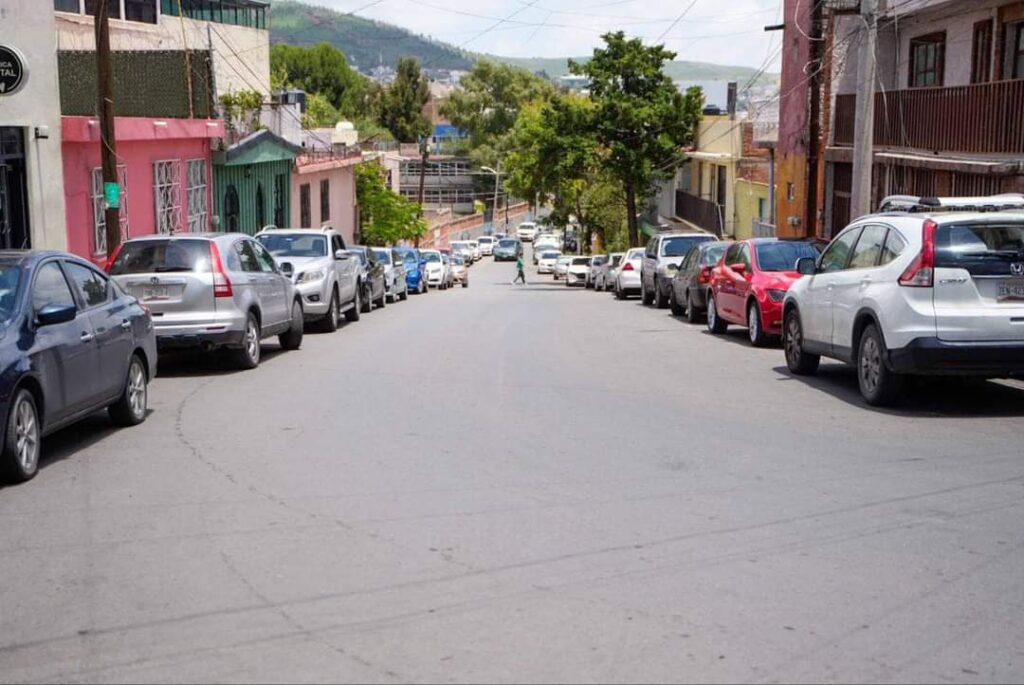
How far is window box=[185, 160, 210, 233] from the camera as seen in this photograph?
1218 inches

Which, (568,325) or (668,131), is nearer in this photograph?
(568,325)

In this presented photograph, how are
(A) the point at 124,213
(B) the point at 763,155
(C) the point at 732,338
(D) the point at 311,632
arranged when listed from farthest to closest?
(B) the point at 763,155
(A) the point at 124,213
(C) the point at 732,338
(D) the point at 311,632

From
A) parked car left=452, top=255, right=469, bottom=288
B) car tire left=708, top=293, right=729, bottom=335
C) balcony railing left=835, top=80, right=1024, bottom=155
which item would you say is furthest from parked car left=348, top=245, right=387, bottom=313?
parked car left=452, top=255, right=469, bottom=288

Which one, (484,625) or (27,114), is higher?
(27,114)

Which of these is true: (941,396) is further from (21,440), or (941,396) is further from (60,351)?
(21,440)

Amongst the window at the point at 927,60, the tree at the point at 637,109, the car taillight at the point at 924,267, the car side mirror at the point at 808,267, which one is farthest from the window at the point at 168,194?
the tree at the point at 637,109

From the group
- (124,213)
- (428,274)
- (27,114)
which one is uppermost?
(27,114)

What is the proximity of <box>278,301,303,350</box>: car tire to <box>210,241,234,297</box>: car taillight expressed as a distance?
9.96 feet

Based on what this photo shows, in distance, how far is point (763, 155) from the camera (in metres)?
47.1

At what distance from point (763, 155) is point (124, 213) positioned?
26.8 metres

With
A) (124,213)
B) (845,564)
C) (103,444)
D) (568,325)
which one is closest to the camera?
(845,564)

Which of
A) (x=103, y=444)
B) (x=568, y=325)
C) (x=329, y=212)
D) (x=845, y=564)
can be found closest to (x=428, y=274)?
(x=329, y=212)

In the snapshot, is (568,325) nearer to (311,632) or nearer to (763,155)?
(311,632)

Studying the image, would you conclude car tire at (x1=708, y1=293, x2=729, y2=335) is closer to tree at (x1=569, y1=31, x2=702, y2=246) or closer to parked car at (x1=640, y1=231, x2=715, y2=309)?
parked car at (x1=640, y1=231, x2=715, y2=309)
